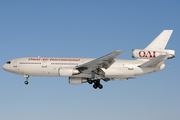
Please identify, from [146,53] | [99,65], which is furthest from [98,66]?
[146,53]

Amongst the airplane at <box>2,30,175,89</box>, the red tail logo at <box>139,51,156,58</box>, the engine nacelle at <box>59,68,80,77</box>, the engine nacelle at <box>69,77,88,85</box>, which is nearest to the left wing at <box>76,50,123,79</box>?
the airplane at <box>2,30,175,89</box>

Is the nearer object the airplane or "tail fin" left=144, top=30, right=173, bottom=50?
the airplane

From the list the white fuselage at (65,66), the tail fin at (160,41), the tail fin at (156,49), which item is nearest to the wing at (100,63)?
the white fuselage at (65,66)

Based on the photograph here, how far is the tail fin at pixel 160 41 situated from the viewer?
A: 3281 cm

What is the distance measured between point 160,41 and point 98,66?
30.0 feet

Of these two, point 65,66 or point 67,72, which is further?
point 65,66

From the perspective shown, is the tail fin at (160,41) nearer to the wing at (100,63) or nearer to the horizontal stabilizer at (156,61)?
the horizontal stabilizer at (156,61)

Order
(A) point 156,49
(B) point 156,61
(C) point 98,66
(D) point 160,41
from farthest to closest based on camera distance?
(D) point 160,41, (A) point 156,49, (C) point 98,66, (B) point 156,61

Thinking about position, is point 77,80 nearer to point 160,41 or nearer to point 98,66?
point 98,66

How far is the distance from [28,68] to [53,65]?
365 cm

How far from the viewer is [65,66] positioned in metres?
33.5

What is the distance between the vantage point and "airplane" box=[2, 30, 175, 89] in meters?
31.1

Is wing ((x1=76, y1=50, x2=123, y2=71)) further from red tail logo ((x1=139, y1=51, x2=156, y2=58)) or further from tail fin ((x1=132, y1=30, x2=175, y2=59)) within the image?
red tail logo ((x1=139, y1=51, x2=156, y2=58))

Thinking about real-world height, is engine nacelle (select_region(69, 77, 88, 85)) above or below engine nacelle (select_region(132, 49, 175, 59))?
below
